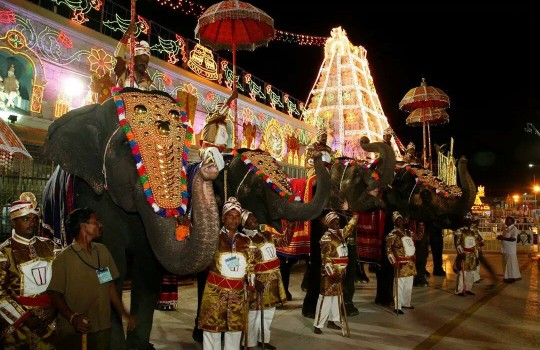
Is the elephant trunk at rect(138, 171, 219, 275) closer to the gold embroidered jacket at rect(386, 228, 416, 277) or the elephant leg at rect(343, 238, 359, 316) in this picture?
the elephant leg at rect(343, 238, 359, 316)

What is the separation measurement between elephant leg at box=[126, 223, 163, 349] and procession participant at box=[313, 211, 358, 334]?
296cm

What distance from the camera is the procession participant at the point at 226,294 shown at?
3844mm

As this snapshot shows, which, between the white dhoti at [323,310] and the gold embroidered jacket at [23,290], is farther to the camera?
the white dhoti at [323,310]

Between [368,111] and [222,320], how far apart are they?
1271 inches

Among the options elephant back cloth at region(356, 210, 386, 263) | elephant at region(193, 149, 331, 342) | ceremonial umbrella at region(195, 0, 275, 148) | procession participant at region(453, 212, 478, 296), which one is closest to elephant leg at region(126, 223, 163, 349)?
elephant at region(193, 149, 331, 342)

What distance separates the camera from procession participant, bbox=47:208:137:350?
102 inches

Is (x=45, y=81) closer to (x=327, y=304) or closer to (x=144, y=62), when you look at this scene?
(x=144, y=62)

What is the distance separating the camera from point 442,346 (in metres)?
5.00

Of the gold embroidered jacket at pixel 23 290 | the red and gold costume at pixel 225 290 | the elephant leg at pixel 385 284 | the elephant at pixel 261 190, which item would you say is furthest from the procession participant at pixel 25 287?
the elephant leg at pixel 385 284

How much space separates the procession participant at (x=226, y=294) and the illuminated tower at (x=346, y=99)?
1097 inches

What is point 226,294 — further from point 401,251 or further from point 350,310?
point 401,251

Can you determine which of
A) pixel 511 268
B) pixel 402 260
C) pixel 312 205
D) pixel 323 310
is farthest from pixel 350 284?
pixel 511 268

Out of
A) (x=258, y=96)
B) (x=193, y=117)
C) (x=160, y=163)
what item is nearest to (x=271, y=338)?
(x=160, y=163)

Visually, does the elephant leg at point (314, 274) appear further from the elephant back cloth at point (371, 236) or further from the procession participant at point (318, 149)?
the elephant back cloth at point (371, 236)
